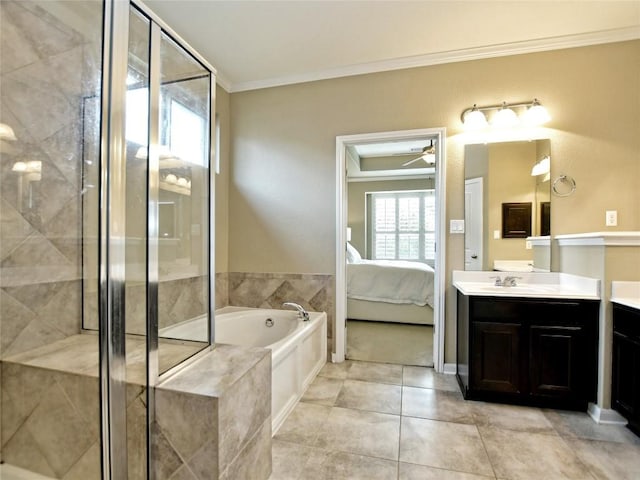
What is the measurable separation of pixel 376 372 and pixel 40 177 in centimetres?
270

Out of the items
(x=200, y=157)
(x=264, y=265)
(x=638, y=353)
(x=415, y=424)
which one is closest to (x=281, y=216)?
(x=264, y=265)

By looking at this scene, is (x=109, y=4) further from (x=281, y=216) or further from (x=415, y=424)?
(x=415, y=424)

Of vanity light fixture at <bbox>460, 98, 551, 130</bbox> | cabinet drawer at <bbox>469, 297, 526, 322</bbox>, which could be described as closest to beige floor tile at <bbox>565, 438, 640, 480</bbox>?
cabinet drawer at <bbox>469, 297, 526, 322</bbox>

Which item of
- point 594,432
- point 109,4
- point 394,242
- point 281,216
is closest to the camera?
point 109,4

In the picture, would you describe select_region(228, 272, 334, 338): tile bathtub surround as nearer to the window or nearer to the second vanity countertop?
the second vanity countertop

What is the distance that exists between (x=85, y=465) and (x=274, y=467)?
2.69 feet

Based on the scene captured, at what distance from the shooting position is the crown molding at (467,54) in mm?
2342

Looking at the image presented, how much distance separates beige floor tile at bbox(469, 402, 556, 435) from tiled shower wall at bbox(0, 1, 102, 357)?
2.46 metres

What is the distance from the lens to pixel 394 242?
683cm

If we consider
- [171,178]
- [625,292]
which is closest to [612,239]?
[625,292]

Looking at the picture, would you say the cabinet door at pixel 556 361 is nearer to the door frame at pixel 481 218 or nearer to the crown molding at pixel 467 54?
the door frame at pixel 481 218

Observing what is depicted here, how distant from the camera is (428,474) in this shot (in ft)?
4.91

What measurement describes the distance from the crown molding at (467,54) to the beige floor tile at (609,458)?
281 cm

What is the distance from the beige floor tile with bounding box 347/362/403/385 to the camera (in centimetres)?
254
